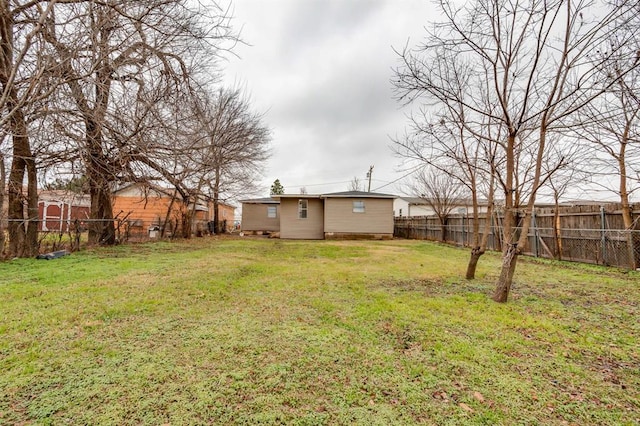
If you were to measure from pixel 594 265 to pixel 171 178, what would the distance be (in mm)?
12420

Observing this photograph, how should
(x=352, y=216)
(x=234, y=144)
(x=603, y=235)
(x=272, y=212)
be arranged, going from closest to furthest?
(x=603, y=235), (x=234, y=144), (x=352, y=216), (x=272, y=212)

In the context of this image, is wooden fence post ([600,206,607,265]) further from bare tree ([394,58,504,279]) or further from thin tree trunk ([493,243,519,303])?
thin tree trunk ([493,243,519,303])

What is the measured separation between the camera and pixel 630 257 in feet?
22.7

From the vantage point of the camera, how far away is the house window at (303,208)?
18.5 metres

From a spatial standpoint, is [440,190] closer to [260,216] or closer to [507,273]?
[260,216]

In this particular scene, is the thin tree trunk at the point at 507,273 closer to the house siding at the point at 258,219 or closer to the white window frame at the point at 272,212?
the house siding at the point at 258,219

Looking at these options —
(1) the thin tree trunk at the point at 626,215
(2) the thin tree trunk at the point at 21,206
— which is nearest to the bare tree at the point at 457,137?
(1) the thin tree trunk at the point at 626,215

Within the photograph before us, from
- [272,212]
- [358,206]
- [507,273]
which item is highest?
[358,206]

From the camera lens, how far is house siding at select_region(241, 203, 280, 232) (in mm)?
22109

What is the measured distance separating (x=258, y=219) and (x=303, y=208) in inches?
208

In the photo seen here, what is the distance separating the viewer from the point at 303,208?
18.5 metres

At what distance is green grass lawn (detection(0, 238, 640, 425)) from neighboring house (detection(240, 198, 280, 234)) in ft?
54.9

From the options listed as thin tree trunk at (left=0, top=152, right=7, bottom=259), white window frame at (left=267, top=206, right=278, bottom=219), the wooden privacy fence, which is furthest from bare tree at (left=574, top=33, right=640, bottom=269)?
white window frame at (left=267, top=206, right=278, bottom=219)

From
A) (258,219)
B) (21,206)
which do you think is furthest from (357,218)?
(21,206)
